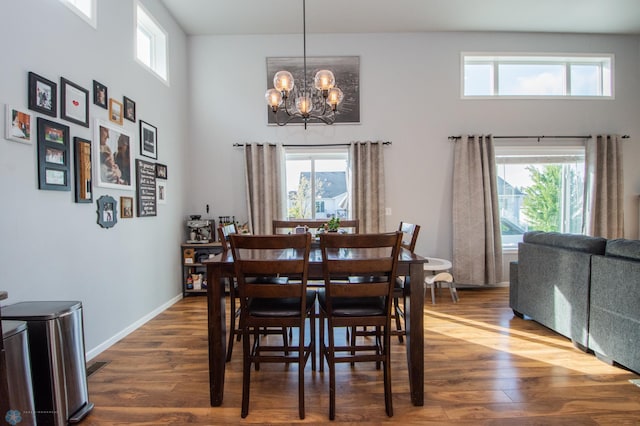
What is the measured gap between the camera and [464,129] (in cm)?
471

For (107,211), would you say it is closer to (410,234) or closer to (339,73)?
(410,234)

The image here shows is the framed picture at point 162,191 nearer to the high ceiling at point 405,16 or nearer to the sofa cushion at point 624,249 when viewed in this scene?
the high ceiling at point 405,16

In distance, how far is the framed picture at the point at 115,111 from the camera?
291 cm

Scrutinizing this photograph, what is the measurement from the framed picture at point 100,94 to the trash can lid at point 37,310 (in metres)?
1.71

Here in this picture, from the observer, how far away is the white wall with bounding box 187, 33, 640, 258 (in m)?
4.68

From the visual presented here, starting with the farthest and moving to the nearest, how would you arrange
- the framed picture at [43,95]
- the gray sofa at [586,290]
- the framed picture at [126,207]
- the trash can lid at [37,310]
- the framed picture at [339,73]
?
the framed picture at [339,73], the framed picture at [126,207], the gray sofa at [586,290], the framed picture at [43,95], the trash can lid at [37,310]

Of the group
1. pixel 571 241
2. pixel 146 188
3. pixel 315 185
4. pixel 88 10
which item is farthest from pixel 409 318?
pixel 88 10

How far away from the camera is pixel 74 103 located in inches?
96.0

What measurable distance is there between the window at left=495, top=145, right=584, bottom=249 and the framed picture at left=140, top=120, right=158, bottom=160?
4740 mm

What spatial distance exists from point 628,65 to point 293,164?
5257mm

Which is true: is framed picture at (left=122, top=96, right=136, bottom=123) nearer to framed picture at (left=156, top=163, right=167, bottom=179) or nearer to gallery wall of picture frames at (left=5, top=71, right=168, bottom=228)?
gallery wall of picture frames at (left=5, top=71, right=168, bottom=228)

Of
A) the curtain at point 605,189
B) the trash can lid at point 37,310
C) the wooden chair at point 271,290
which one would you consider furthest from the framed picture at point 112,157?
the curtain at point 605,189

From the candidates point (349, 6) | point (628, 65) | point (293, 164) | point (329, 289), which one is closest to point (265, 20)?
point (349, 6)

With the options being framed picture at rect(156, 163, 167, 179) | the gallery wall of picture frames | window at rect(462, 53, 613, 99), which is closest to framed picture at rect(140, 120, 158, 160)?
the gallery wall of picture frames
